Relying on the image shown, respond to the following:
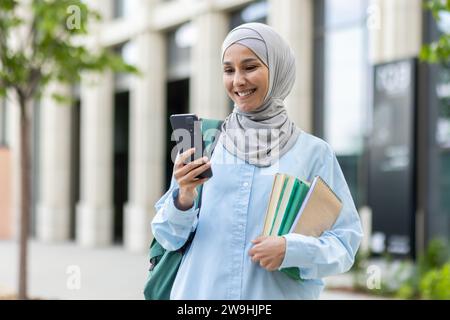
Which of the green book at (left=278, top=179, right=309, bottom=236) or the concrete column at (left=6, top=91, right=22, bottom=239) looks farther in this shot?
the concrete column at (left=6, top=91, right=22, bottom=239)

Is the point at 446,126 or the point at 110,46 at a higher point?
the point at 110,46

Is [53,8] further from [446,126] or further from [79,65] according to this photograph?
[446,126]

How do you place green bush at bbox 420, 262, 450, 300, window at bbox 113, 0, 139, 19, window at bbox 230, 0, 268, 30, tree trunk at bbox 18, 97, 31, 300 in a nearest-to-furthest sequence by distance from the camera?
green bush at bbox 420, 262, 450, 300 < tree trunk at bbox 18, 97, 31, 300 < window at bbox 230, 0, 268, 30 < window at bbox 113, 0, 139, 19

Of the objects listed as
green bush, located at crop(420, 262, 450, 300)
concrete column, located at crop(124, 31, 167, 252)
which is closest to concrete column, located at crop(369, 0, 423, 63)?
green bush, located at crop(420, 262, 450, 300)

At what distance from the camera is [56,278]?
11977 mm

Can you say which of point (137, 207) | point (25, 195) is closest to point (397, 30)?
point (25, 195)

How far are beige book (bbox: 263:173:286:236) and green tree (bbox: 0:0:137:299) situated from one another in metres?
6.49

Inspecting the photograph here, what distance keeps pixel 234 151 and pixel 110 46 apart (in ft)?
56.0

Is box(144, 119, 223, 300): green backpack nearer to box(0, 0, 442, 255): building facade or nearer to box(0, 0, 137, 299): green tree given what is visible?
box(0, 0, 137, 299): green tree

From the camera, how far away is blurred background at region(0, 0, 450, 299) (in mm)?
10109

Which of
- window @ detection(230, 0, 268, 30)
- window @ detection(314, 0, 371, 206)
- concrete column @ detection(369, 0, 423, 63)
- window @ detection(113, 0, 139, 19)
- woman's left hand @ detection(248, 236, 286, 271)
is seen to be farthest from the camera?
window @ detection(113, 0, 139, 19)

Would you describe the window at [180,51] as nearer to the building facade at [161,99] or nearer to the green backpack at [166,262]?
the building facade at [161,99]

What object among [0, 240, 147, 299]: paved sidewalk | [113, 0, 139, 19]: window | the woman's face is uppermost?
[113, 0, 139, 19]: window

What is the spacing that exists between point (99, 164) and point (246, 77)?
55.5ft
